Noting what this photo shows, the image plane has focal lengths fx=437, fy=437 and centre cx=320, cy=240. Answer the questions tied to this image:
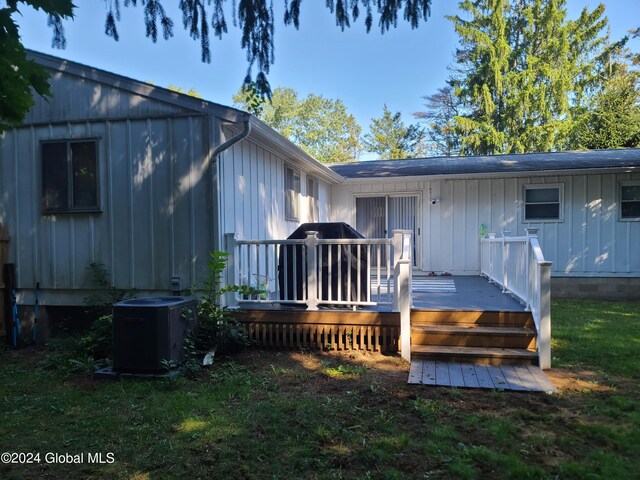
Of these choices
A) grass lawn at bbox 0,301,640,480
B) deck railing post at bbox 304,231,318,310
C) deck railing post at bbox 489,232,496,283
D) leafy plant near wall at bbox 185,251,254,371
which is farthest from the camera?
deck railing post at bbox 489,232,496,283

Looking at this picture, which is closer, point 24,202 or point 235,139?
point 235,139

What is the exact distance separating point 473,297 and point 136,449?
16.5ft

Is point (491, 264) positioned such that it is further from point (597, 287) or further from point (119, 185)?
point (119, 185)

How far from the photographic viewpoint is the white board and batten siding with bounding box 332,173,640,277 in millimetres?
9930

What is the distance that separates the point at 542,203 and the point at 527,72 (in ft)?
52.1

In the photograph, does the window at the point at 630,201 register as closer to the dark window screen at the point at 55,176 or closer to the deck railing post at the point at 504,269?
the deck railing post at the point at 504,269

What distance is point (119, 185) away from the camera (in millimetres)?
6133

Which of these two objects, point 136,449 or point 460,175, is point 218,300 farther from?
point 460,175

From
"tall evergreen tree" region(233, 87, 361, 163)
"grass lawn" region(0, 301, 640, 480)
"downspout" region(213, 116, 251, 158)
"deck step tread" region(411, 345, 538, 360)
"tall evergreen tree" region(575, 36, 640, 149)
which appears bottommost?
"grass lawn" region(0, 301, 640, 480)

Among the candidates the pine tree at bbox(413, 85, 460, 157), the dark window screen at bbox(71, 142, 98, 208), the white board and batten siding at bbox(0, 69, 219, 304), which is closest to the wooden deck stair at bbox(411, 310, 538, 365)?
the white board and batten siding at bbox(0, 69, 219, 304)

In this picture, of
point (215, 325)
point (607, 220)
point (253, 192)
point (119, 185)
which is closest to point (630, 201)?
point (607, 220)

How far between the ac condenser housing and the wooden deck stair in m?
2.69

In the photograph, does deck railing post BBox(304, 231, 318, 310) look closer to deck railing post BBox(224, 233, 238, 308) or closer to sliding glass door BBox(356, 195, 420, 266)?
deck railing post BBox(224, 233, 238, 308)

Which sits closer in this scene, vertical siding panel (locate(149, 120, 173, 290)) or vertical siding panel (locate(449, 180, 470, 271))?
vertical siding panel (locate(149, 120, 173, 290))
